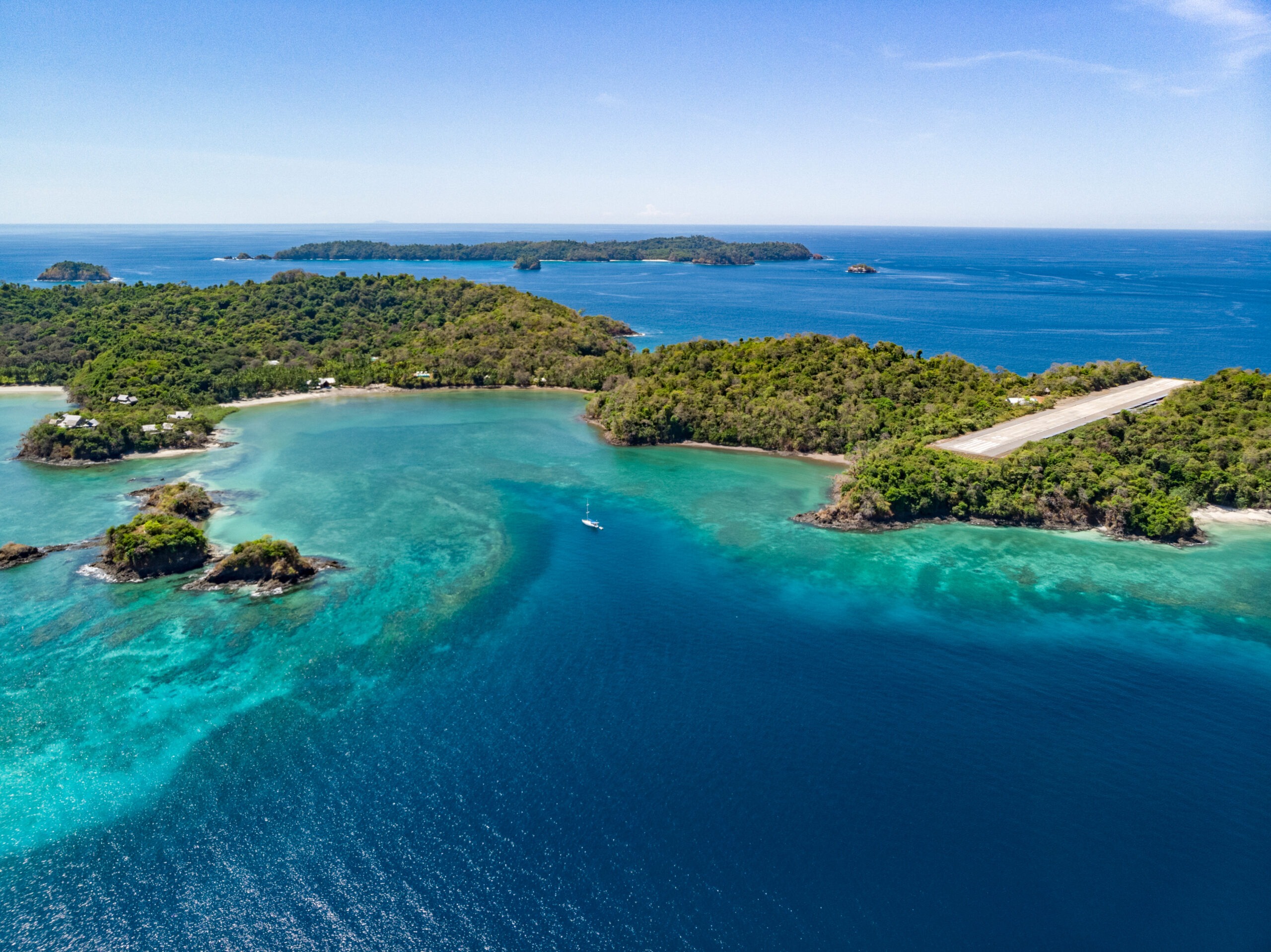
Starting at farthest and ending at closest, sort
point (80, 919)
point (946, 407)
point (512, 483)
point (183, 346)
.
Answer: point (183, 346), point (946, 407), point (512, 483), point (80, 919)

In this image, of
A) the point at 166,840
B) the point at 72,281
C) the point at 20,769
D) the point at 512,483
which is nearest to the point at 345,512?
the point at 512,483

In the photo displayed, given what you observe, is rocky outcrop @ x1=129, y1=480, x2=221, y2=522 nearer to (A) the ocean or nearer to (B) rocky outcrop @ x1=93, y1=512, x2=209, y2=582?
(A) the ocean

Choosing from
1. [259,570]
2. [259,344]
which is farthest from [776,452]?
A: [259,344]

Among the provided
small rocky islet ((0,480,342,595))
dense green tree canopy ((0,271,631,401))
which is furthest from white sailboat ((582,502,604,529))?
dense green tree canopy ((0,271,631,401))

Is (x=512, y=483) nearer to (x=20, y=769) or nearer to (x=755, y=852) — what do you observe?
(x=20, y=769)

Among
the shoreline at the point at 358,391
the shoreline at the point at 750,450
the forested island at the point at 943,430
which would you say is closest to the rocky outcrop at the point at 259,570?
the forested island at the point at 943,430
